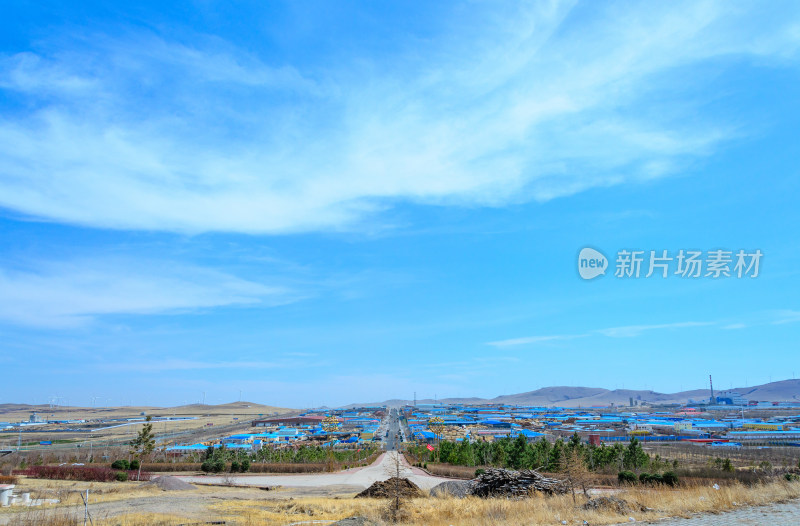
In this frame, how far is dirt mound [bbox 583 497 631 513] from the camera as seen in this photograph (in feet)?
47.9

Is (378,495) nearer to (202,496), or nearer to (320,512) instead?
(320,512)

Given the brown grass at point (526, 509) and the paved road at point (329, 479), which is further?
the paved road at point (329, 479)

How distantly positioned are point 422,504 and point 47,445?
270 feet

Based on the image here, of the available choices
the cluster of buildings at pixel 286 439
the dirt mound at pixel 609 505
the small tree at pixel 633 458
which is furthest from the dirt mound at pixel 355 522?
the cluster of buildings at pixel 286 439

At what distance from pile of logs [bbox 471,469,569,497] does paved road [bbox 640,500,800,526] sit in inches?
241

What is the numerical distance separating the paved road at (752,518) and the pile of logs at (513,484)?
6.12 meters

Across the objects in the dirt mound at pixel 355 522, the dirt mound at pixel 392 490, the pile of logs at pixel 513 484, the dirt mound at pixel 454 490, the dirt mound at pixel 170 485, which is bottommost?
the dirt mound at pixel 170 485

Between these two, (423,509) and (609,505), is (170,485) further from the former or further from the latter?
(609,505)

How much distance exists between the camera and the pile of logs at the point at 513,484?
64.7 ft

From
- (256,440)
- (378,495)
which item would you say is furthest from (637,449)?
(256,440)

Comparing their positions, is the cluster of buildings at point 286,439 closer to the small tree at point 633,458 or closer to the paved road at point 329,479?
the paved road at point 329,479

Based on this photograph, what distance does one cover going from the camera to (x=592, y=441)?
2781 inches

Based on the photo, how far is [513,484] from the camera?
20266 millimetres

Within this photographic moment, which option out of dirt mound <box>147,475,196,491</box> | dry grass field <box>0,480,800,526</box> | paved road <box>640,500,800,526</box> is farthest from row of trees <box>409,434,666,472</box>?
dirt mound <box>147,475,196,491</box>
